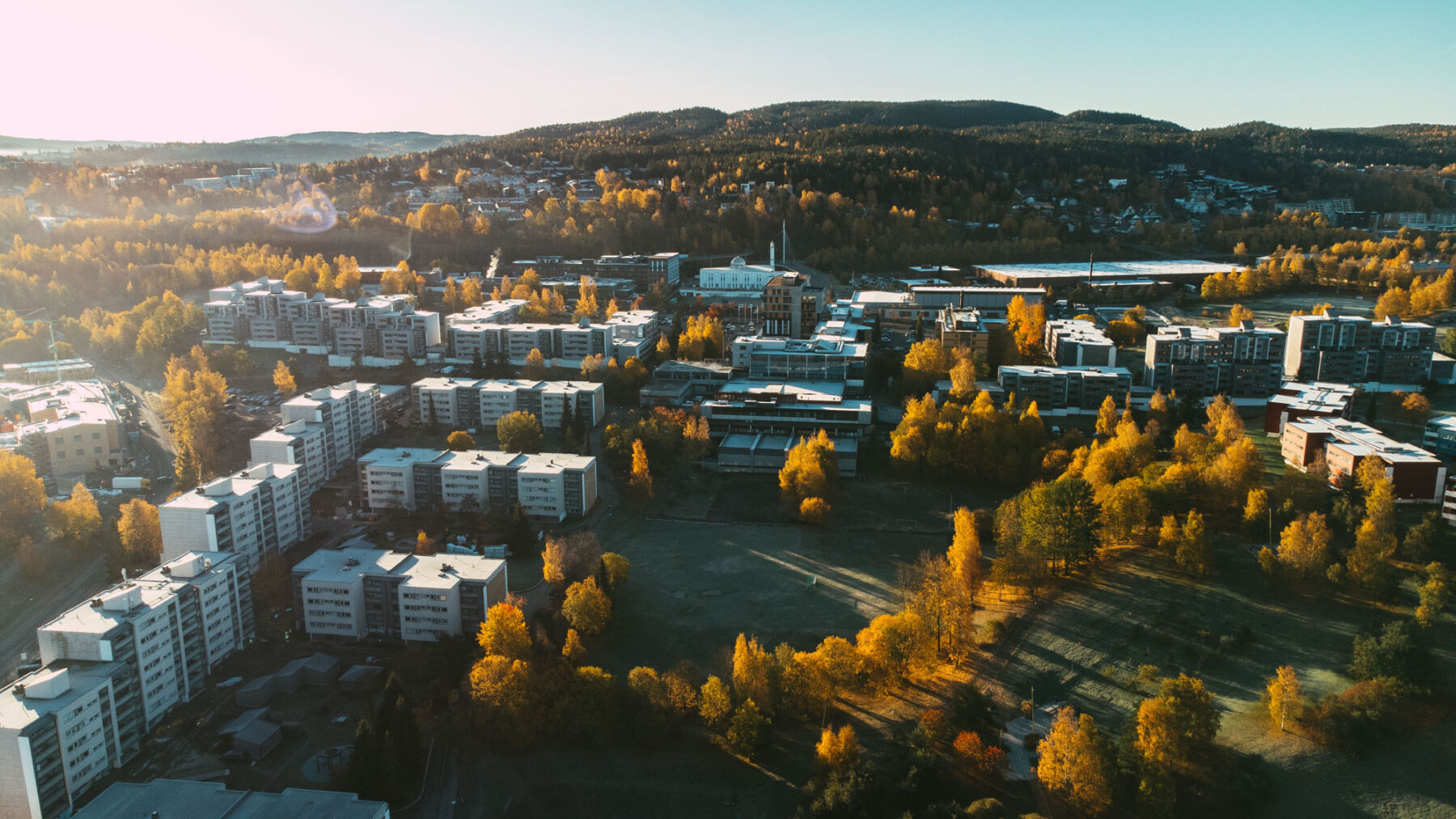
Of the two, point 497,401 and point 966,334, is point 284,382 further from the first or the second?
point 966,334

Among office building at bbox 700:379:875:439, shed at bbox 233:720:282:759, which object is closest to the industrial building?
office building at bbox 700:379:875:439

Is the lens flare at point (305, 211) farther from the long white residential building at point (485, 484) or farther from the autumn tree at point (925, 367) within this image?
the autumn tree at point (925, 367)

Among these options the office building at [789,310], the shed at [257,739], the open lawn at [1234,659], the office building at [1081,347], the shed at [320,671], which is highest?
the office building at [789,310]

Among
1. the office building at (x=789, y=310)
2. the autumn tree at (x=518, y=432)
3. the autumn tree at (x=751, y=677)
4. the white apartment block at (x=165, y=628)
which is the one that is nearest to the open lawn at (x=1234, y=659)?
the autumn tree at (x=751, y=677)

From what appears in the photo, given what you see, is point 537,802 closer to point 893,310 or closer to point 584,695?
point 584,695

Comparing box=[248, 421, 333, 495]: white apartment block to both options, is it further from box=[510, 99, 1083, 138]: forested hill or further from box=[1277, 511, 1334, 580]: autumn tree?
box=[510, 99, 1083, 138]: forested hill

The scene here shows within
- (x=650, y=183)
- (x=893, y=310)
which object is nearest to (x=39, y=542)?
(x=893, y=310)
